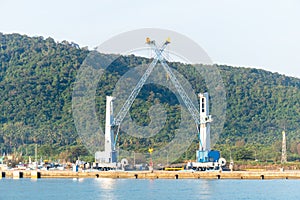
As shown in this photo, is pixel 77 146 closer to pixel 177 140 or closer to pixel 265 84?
pixel 177 140

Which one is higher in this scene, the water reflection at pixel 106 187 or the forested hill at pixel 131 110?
the forested hill at pixel 131 110

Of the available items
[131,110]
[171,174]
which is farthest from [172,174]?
[131,110]

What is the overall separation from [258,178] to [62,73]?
239 feet

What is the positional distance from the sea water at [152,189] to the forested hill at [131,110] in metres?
33.5

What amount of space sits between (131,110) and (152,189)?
65301mm

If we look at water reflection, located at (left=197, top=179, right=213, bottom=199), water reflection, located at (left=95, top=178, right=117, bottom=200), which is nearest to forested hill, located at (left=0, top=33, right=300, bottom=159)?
water reflection, located at (left=197, top=179, right=213, bottom=199)

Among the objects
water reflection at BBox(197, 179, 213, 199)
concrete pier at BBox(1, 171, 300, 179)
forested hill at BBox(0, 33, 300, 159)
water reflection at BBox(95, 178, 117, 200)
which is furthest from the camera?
forested hill at BBox(0, 33, 300, 159)

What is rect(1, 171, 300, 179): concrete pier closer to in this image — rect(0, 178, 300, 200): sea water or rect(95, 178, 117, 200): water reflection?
rect(0, 178, 300, 200): sea water

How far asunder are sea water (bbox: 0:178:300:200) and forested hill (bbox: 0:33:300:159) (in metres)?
33.5

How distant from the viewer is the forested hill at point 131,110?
459 feet

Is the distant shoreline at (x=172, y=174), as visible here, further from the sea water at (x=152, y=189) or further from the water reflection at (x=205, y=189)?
the water reflection at (x=205, y=189)

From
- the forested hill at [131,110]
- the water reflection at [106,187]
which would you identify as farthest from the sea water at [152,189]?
the forested hill at [131,110]

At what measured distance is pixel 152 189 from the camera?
81.0m

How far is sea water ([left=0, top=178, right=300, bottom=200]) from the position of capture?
73.2 m
